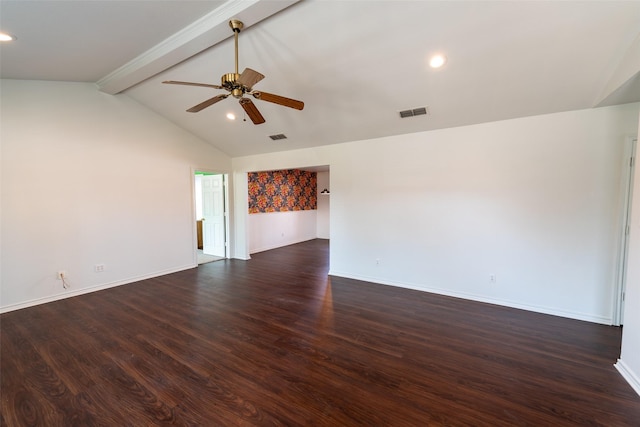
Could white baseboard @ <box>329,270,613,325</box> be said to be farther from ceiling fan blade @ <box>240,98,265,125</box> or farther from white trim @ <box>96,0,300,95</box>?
white trim @ <box>96,0,300,95</box>

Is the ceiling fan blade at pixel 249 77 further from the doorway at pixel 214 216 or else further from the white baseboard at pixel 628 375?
the doorway at pixel 214 216

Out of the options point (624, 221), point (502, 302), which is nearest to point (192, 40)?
point (502, 302)

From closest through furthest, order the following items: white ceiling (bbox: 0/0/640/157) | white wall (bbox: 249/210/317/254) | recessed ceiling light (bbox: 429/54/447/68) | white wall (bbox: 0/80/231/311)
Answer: white ceiling (bbox: 0/0/640/157) → recessed ceiling light (bbox: 429/54/447/68) → white wall (bbox: 0/80/231/311) → white wall (bbox: 249/210/317/254)

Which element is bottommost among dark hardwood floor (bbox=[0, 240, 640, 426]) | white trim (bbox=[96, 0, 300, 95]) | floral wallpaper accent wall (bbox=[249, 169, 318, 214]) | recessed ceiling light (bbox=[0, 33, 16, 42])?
dark hardwood floor (bbox=[0, 240, 640, 426])

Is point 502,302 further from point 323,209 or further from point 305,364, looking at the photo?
point 323,209

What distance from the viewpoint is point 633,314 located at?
2.09m

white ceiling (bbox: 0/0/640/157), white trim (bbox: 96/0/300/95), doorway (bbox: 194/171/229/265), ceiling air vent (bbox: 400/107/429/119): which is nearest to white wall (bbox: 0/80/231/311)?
white ceiling (bbox: 0/0/640/157)

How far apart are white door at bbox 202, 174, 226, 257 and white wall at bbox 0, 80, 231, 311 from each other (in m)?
0.99

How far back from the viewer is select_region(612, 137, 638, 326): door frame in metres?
2.84

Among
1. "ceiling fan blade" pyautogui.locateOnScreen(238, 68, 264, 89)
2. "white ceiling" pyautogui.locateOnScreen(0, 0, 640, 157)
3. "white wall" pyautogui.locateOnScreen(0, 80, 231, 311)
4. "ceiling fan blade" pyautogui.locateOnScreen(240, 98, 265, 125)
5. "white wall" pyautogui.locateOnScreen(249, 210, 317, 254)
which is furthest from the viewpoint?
"white wall" pyautogui.locateOnScreen(249, 210, 317, 254)

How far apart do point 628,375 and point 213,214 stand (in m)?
6.95

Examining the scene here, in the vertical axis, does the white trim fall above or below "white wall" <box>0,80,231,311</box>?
above

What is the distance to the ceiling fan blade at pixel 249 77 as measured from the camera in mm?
2102

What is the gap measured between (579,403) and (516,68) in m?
2.99
